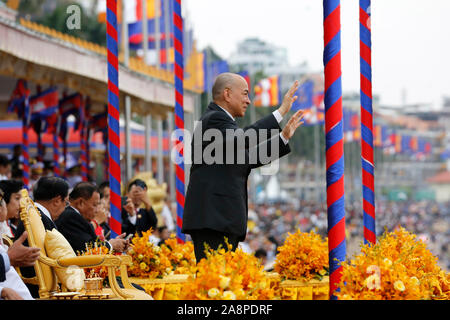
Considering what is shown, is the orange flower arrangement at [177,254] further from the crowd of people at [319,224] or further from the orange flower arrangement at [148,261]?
the crowd of people at [319,224]

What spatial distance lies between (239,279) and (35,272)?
2366 mm

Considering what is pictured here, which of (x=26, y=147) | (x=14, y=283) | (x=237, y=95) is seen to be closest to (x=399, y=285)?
(x=237, y=95)

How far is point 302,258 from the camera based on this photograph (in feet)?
26.3

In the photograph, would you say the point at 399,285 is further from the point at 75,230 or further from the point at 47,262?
the point at 75,230

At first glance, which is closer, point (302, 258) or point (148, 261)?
point (302, 258)

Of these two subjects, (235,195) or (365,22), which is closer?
(235,195)

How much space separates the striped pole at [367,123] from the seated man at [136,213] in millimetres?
4055

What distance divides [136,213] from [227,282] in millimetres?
6061

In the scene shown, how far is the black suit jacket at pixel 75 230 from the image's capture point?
752cm

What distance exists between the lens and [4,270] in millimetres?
5203

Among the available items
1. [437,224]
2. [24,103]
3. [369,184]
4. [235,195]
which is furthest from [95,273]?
[437,224]

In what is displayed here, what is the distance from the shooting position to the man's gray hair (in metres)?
6.11
